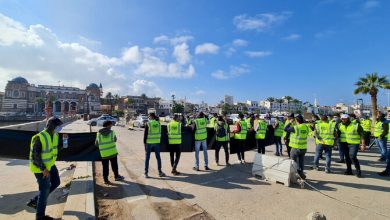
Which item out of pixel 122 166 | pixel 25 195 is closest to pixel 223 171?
pixel 122 166

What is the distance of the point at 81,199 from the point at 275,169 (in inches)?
191

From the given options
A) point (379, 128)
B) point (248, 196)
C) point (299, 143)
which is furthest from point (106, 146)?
point (379, 128)

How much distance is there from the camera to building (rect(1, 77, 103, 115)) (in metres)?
99.4

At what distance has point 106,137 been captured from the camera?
6621mm

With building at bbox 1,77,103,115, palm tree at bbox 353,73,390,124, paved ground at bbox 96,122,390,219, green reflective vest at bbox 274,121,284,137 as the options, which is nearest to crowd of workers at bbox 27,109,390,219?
paved ground at bbox 96,122,390,219

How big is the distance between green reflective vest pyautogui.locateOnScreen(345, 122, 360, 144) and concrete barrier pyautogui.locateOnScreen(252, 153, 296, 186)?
255 cm

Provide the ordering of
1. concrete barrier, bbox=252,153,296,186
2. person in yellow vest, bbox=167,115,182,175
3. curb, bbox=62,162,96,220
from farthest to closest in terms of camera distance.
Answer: person in yellow vest, bbox=167,115,182,175 → concrete barrier, bbox=252,153,296,186 → curb, bbox=62,162,96,220

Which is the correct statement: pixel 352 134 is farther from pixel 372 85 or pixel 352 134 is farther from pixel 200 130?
pixel 372 85

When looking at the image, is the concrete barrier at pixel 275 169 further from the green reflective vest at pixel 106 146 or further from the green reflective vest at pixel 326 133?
the green reflective vest at pixel 106 146

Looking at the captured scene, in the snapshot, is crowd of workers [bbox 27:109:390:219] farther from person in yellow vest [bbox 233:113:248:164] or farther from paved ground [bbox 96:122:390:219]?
paved ground [bbox 96:122:390:219]

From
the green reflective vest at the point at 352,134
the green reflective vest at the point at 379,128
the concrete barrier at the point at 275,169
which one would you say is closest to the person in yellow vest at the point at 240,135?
the concrete barrier at the point at 275,169

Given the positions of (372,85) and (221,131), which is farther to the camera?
(372,85)

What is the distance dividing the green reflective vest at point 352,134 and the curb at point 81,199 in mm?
7426

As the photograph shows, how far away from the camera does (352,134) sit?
7.55 metres
